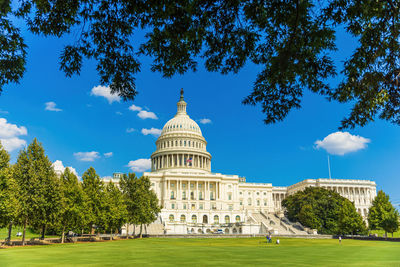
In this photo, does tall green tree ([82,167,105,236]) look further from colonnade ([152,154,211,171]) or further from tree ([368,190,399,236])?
colonnade ([152,154,211,171])

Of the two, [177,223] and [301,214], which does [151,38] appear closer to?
[177,223]

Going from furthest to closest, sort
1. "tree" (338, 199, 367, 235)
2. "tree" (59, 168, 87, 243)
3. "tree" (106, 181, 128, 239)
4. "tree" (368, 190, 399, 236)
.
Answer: "tree" (338, 199, 367, 235), "tree" (368, 190, 399, 236), "tree" (106, 181, 128, 239), "tree" (59, 168, 87, 243)

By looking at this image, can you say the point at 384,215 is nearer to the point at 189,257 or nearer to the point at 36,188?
the point at 189,257

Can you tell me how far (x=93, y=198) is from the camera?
57.8 m

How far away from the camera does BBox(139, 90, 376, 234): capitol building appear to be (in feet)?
370

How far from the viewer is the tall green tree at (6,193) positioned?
37562mm

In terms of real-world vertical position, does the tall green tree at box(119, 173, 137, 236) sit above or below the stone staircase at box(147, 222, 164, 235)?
above

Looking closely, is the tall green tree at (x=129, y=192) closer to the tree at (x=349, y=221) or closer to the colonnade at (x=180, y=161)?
the tree at (x=349, y=221)

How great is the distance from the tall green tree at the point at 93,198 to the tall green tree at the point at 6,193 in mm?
15604

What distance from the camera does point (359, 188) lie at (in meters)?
154

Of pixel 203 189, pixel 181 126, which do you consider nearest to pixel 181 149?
pixel 181 126

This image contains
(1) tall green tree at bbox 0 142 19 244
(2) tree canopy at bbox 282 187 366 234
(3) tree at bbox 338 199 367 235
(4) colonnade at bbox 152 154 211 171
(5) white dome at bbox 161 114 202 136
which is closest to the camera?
(1) tall green tree at bbox 0 142 19 244

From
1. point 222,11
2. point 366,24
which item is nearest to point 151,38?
A: point 222,11

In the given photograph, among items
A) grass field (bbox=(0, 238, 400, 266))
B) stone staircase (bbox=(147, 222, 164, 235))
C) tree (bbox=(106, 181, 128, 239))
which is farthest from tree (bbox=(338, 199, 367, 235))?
tree (bbox=(106, 181, 128, 239))
